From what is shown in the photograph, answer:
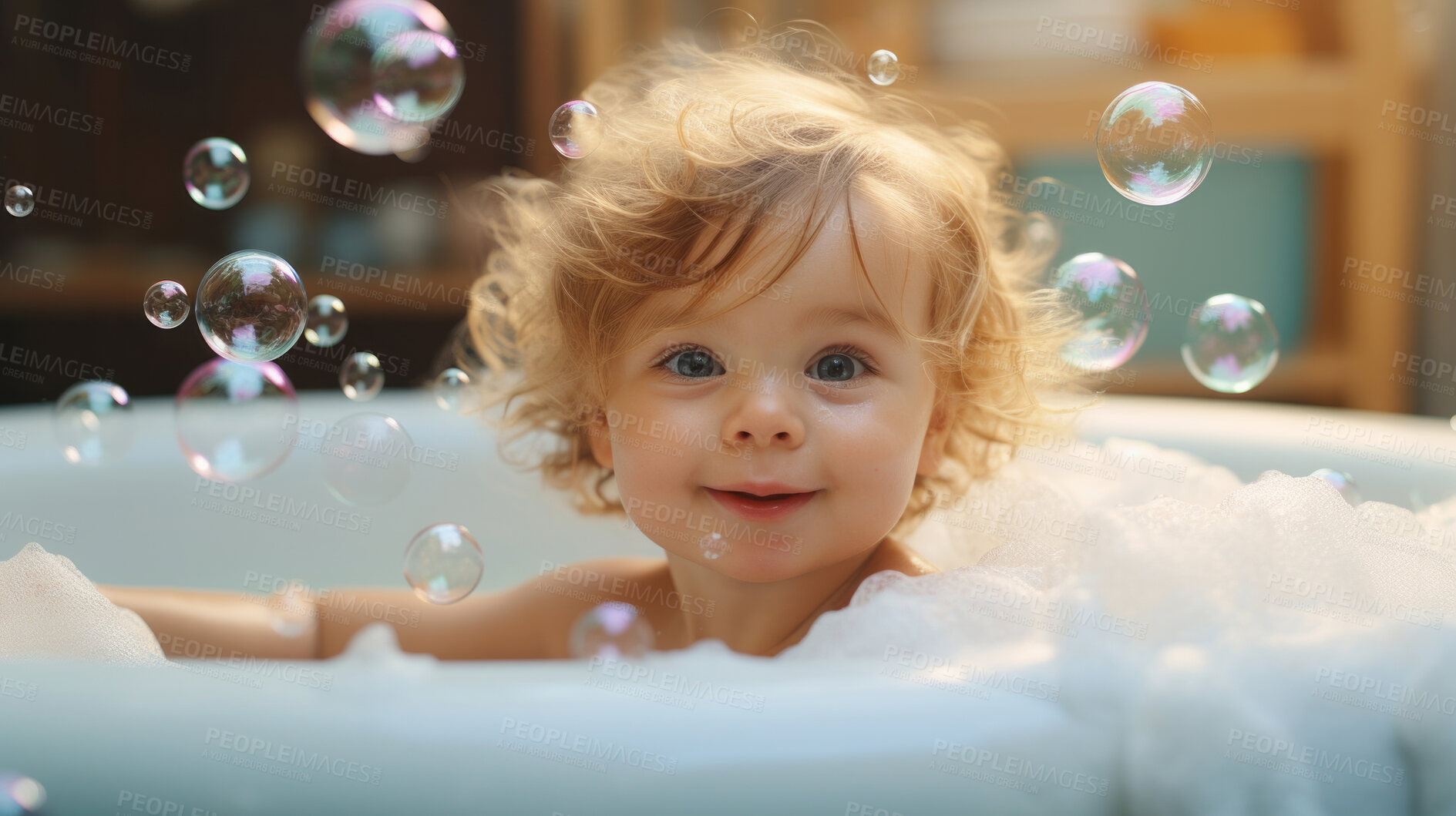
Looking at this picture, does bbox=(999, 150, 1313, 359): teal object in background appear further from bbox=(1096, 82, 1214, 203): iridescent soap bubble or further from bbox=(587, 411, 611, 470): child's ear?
bbox=(587, 411, 611, 470): child's ear

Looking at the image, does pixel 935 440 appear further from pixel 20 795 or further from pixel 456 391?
pixel 20 795

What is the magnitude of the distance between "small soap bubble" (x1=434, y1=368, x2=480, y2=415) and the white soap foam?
1.31 ft

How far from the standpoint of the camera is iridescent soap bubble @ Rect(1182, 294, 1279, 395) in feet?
3.76

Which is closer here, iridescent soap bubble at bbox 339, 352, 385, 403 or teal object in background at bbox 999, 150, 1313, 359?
iridescent soap bubble at bbox 339, 352, 385, 403

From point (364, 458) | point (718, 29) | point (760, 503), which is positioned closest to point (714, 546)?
point (760, 503)

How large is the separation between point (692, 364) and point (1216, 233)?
2.09 m

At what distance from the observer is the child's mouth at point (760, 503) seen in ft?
2.69

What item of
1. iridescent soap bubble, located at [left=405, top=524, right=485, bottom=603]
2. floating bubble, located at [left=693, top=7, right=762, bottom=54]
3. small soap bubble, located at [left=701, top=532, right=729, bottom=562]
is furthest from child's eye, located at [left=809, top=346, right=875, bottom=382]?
floating bubble, located at [left=693, top=7, right=762, bottom=54]

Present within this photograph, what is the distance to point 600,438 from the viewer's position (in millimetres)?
994

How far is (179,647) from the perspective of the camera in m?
0.98

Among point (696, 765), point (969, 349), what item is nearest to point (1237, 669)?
point (696, 765)

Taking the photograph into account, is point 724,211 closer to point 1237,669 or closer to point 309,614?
point 1237,669

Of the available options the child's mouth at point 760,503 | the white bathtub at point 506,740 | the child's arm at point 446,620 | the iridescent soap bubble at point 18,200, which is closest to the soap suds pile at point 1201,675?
the white bathtub at point 506,740

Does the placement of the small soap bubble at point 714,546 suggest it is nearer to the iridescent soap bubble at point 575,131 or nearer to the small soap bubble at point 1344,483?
the iridescent soap bubble at point 575,131
